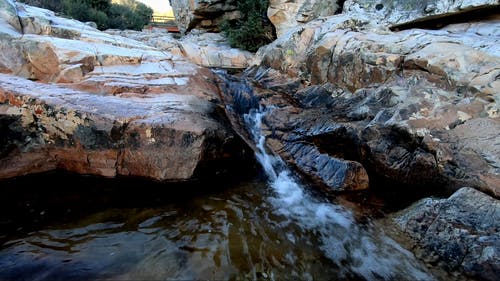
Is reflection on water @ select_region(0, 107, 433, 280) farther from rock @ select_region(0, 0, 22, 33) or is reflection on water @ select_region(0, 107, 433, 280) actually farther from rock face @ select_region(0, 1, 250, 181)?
rock @ select_region(0, 0, 22, 33)

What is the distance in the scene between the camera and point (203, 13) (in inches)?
599

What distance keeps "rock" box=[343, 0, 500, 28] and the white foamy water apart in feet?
15.4

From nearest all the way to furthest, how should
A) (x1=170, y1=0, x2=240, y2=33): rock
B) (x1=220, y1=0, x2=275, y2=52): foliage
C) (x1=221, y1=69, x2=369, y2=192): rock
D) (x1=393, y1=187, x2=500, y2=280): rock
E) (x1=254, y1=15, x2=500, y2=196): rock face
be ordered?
1. (x1=393, y1=187, x2=500, y2=280): rock
2. (x1=254, y1=15, x2=500, y2=196): rock face
3. (x1=221, y1=69, x2=369, y2=192): rock
4. (x1=220, y1=0, x2=275, y2=52): foliage
5. (x1=170, y1=0, x2=240, y2=33): rock

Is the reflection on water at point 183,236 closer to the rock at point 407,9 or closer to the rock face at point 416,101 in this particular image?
the rock face at point 416,101

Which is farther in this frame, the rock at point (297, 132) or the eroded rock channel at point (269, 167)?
the rock at point (297, 132)

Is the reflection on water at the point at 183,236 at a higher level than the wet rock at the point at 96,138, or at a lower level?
lower

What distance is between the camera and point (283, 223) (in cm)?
375

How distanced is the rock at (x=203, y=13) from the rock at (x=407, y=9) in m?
7.59

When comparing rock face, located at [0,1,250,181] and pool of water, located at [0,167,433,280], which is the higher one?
rock face, located at [0,1,250,181]

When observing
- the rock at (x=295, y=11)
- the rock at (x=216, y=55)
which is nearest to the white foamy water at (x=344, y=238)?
the rock at (x=295, y=11)

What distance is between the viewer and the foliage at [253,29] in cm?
1179

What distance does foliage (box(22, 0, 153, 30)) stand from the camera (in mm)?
16875

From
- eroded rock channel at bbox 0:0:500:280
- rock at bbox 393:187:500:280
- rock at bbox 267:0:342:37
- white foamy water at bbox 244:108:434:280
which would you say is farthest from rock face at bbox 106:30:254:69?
rock at bbox 393:187:500:280

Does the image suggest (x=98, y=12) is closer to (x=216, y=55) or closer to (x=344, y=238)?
(x=216, y=55)
